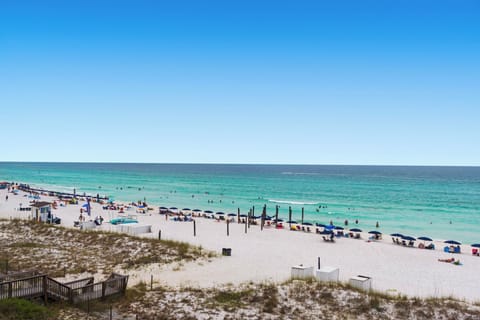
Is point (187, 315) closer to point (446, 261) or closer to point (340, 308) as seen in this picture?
point (340, 308)

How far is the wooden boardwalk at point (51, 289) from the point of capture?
47.2 ft

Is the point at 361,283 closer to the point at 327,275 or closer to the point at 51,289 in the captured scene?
the point at 327,275

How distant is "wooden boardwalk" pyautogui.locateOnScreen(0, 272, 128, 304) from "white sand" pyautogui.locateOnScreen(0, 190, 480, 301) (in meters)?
3.00

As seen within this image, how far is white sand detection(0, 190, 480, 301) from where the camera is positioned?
65.5 ft

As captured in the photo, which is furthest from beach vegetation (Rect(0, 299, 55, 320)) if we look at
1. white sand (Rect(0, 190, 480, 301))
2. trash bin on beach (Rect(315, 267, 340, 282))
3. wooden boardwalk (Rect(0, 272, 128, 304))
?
trash bin on beach (Rect(315, 267, 340, 282))

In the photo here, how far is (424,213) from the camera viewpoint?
190 ft

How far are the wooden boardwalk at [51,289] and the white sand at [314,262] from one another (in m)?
3.00

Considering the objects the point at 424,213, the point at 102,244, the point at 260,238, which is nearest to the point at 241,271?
the point at 102,244

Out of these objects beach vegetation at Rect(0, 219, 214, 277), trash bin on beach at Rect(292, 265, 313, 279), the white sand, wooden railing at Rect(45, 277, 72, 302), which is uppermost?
wooden railing at Rect(45, 277, 72, 302)

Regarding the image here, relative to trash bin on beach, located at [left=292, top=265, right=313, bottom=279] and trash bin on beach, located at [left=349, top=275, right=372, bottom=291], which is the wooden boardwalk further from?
trash bin on beach, located at [left=349, top=275, right=372, bottom=291]

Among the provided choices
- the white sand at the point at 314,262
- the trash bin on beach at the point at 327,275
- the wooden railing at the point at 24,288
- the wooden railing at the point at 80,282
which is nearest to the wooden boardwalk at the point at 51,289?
the wooden railing at the point at 24,288

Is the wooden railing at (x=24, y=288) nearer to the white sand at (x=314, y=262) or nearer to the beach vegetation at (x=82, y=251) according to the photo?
the white sand at (x=314, y=262)

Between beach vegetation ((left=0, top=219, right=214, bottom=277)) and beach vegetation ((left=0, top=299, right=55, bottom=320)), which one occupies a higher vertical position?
beach vegetation ((left=0, top=299, right=55, bottom=320))

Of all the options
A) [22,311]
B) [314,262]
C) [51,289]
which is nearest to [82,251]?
[51,289]
